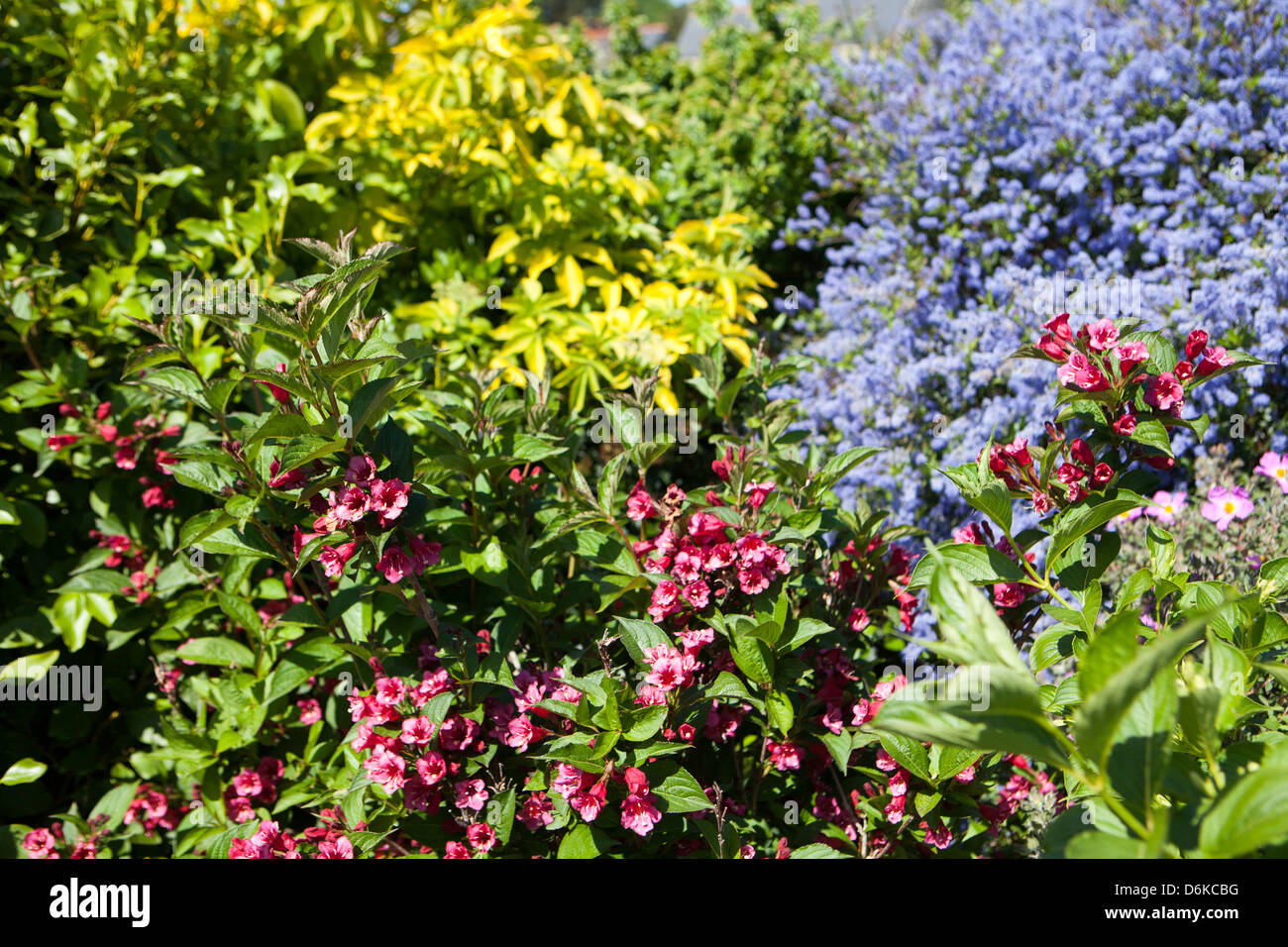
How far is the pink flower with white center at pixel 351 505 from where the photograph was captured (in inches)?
52.6

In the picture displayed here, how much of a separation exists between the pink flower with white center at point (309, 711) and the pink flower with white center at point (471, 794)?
2.00ft

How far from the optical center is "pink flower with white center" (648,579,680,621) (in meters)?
1.54

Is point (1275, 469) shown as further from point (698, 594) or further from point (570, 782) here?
point (570, 782)

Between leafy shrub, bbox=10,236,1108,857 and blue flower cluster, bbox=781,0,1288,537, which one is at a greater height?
blue flower cluster, bbox=781,0,1288,537

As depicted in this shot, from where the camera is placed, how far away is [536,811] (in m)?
1.47

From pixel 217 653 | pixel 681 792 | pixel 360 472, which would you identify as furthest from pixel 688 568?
pixel 217 653

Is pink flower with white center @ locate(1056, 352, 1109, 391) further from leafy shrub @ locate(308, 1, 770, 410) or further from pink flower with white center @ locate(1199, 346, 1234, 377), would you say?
leafy shrub @ locate(308, 1, 770, 410)

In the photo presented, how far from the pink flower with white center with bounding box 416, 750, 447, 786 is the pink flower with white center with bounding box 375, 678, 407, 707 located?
0.12 metres

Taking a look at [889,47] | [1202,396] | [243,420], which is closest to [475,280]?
[243,420]

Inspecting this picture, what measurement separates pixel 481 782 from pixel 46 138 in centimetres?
237

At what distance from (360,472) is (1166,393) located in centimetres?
130

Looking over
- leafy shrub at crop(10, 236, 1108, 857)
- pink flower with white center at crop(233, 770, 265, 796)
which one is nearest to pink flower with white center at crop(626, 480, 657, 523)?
leafy shrub at crop(10, 236, 1108, 857)
